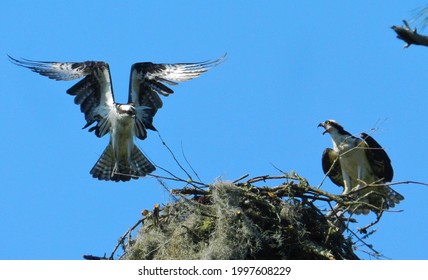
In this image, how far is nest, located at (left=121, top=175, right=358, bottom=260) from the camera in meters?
6.88

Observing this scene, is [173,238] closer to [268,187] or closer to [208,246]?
[208,246]

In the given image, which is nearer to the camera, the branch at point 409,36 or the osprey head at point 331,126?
the branch at point 409,36

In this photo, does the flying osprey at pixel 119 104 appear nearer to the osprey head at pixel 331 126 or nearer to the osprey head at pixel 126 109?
→ the osprey head at pixel 126 109

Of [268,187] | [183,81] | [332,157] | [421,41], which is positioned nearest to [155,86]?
[183,81]

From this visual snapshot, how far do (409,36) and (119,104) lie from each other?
7910 millimetres

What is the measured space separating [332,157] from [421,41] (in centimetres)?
680

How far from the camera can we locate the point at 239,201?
23.4 feet

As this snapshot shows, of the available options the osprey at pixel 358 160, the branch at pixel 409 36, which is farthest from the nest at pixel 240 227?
the branch at pixel 409 36

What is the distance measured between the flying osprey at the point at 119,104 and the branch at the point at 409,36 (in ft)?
24.9

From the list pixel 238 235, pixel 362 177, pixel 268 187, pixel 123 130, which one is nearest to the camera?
pixel 238 235

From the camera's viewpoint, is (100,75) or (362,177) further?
(100,75)

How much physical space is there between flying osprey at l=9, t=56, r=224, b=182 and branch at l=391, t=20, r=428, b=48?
24.9 ft

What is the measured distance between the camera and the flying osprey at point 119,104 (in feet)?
36.0

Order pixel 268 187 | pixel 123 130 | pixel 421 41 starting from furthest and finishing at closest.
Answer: pixel 123 130 → pixel 268 187 → pixel 421 41
